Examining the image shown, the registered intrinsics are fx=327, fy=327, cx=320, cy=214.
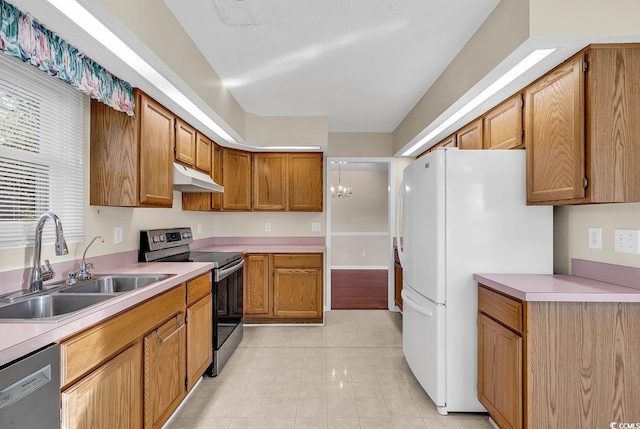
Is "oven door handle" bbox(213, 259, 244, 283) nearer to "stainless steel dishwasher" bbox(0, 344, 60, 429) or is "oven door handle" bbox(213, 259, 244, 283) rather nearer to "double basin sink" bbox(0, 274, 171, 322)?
"double basin sink" bbox(0, 274, 171, 322)

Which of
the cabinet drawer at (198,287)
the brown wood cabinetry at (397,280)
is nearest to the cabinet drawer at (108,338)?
the cabinet drawer at (198,287)

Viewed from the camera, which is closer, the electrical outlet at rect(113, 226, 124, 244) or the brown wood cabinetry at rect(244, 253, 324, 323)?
the electrical outlet at rect(113, 226, 124, 244)

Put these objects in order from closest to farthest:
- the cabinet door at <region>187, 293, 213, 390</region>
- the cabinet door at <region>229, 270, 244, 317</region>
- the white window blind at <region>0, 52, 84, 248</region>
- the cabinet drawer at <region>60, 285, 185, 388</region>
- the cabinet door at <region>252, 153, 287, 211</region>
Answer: the cabinet drawer at <region>60, 285, 185, 388</region> < the white window blind at <region>0, 52, 84, 248</region> < the cabinet door at <region>187, 293, 213, 390</region> < the cabinet door at <region>229, 270, 244, 317</region> < the cabinet door at <region>252, 153, 287, 211</region>

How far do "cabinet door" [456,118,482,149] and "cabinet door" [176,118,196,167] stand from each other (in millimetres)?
2477

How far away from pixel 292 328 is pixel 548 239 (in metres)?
2.70

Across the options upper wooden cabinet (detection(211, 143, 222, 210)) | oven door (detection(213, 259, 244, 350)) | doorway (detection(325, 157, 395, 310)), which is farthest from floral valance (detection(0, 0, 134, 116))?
doorway (detection(325, 157, 395, 310))

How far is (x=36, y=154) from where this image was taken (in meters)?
1.64

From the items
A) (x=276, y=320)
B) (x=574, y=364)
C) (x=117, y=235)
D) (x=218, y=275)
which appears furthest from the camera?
(x=276, y=320)

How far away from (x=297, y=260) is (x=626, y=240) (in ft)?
9.25

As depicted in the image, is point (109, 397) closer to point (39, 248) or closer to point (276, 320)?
point (39, 248)

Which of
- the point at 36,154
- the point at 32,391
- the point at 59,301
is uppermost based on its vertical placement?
the point at 36,154

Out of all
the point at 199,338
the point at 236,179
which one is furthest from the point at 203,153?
the point at 199,338

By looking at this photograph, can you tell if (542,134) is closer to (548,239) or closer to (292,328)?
(548,239)

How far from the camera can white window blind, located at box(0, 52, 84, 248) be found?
147cm
